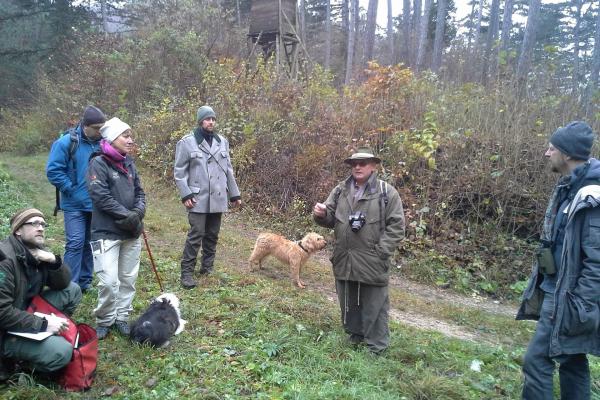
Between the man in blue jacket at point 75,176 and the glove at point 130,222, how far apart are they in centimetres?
86

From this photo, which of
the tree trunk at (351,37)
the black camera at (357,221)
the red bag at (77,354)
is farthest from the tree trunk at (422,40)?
the red bag at (77,354)

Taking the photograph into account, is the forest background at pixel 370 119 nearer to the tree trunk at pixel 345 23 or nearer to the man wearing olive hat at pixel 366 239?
the man wearing olive hat at pixel 366 239

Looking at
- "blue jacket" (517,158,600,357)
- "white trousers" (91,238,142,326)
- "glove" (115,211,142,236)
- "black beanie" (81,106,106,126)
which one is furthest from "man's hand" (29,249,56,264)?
"blue jacket" (517,158,600,357)

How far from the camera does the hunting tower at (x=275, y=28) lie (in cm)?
1711

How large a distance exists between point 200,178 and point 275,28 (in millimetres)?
13605

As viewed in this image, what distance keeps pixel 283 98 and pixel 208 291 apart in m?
8.37

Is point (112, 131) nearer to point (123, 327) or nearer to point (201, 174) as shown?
point (201, 174)

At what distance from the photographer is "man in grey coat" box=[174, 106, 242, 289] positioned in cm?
535

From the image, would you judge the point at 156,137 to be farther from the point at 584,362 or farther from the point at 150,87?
the point at 584,362

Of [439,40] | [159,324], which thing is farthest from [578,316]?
[439,40]

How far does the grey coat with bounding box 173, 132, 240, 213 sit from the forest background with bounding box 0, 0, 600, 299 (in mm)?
4374

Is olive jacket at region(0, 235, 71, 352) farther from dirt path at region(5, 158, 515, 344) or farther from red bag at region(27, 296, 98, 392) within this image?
dirt path at region(5, 158, 515, 344)

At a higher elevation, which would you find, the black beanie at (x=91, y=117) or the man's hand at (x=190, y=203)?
the black beanie at (x=91, y=117)

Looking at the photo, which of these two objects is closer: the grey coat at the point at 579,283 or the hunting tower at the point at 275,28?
the grey coat at the point at 579,283
